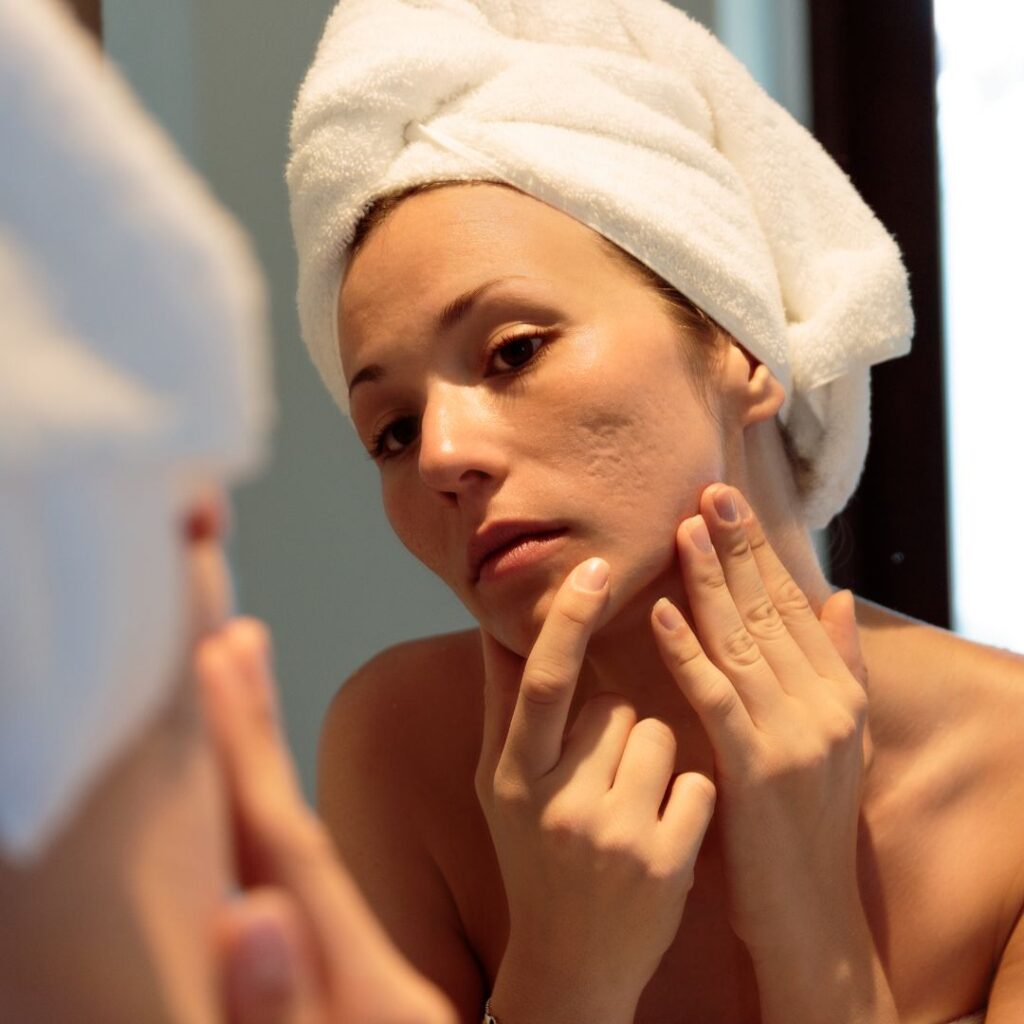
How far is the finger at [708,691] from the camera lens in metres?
0.78

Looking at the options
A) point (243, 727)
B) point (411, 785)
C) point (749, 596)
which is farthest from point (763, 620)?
point (243, 727)

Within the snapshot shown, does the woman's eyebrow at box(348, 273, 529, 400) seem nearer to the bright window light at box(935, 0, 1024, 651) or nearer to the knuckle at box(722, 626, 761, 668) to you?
the knuckle at box(722, 626, 761, 668)

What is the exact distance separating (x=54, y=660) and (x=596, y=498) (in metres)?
0.54

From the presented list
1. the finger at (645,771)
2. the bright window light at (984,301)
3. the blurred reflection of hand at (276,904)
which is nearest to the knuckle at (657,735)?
the finger at (645,771)

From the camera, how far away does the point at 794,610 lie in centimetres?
86

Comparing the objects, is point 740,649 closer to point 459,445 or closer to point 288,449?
point 459,445

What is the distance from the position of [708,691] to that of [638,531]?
0.11 m

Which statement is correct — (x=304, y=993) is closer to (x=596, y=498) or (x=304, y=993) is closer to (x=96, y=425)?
(x=96, y=425)

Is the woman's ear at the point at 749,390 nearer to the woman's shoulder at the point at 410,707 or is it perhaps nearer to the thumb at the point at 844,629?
the thumb at the point at 844,629

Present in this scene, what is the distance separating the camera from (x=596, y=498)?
2.58 feet

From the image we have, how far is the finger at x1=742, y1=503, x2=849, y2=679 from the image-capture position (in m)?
0.85

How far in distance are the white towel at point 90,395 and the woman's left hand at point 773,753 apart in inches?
21.8

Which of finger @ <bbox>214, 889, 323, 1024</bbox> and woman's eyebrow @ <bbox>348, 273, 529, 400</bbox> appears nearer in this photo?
finger @ <bbox>214, 889, 323, 1024</bbox>

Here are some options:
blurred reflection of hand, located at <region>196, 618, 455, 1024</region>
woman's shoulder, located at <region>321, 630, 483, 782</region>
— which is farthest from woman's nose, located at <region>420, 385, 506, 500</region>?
blurred reflection of hand, located at <region>196, 618, 455, 1024</region>
